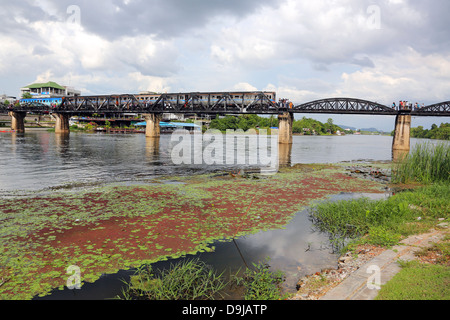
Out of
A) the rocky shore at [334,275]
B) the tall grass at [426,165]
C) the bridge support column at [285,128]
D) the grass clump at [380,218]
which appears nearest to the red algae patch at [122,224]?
the grass clump at [380,218]

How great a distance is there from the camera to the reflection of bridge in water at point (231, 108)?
248 ft

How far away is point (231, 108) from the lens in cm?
8744

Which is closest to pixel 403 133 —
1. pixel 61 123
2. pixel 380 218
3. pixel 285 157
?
pixel 285 157

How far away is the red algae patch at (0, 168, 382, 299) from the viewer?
7.77 m

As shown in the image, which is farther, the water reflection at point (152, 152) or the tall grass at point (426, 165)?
the water reflection at point (152, 152)

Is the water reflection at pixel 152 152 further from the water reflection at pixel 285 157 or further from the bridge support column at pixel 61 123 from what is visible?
the bridge support column at pixel 61 123

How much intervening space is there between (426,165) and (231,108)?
70827 millimetres

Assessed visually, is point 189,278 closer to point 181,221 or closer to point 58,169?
point 181,221

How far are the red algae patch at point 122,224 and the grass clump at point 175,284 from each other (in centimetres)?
93

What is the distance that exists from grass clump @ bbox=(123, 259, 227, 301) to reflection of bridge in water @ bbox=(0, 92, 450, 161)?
7509 centimetres

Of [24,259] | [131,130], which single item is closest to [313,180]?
[24,259]

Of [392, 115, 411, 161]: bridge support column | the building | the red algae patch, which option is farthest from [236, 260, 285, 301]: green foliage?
the building
